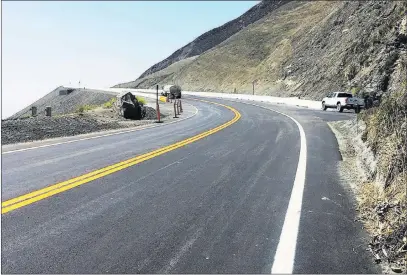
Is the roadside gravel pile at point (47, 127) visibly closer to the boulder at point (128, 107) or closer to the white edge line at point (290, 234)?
the boulder at point (128, 107)

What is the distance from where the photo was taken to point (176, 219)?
17.6 feet

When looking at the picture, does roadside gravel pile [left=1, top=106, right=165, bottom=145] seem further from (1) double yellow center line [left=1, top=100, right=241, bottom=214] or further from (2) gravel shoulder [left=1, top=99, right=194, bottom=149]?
(1) double yellow center line [left=1, top=100, right=241, bottom=214]

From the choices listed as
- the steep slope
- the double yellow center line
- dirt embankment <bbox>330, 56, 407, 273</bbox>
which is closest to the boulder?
the double yellow center line

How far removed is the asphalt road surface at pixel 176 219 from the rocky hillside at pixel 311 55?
103 feet

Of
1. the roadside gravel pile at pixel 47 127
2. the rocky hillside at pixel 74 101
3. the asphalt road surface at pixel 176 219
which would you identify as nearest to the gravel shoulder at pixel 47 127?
the roadside gravel pile at pixel 47 127

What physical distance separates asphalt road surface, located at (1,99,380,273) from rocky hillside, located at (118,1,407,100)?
103ft

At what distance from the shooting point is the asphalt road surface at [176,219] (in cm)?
408

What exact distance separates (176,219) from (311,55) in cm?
5786

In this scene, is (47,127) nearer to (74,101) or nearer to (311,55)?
(311,55)

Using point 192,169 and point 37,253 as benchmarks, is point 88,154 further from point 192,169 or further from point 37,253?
point 37,253

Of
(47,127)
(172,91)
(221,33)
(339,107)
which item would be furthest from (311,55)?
(221,33)

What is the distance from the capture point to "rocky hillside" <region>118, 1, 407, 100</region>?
38750 mm

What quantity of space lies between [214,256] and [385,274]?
1629 mm

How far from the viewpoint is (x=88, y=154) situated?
34.7 ft
